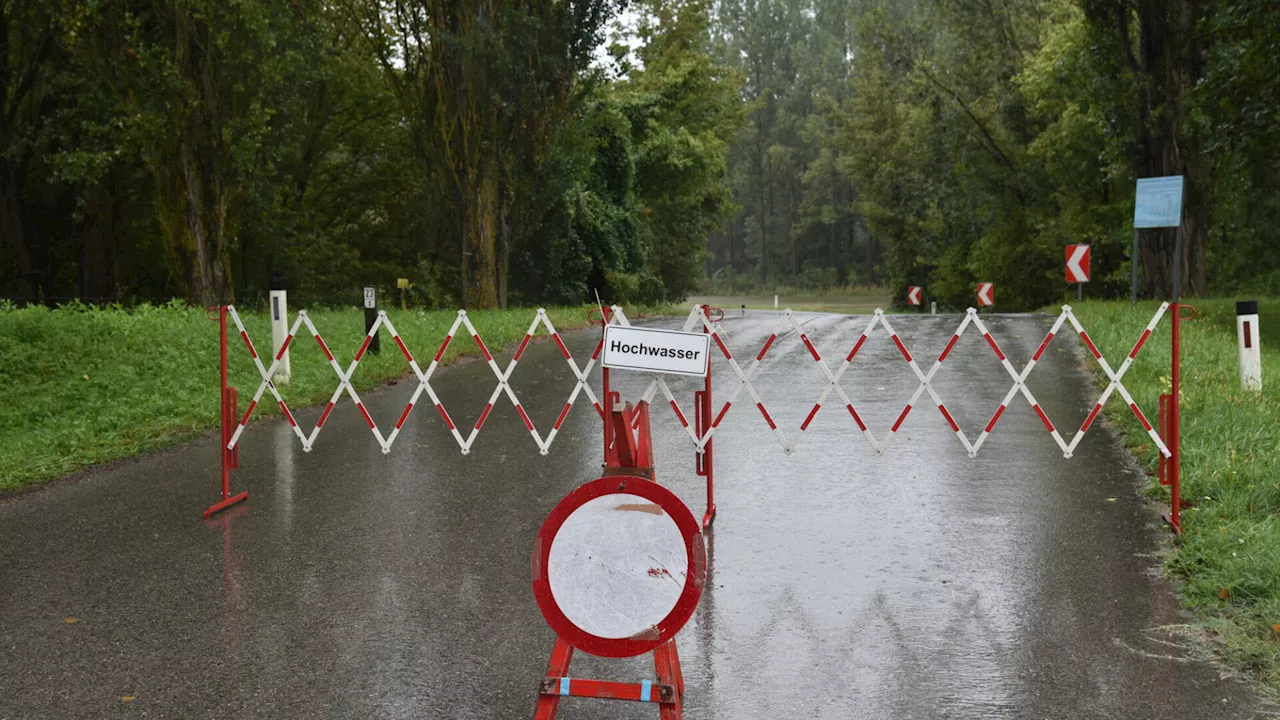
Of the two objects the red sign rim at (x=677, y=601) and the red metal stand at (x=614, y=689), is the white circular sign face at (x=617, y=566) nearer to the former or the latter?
the red sign rim at (x=677, y=601)

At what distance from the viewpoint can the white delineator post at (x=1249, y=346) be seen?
11547mm

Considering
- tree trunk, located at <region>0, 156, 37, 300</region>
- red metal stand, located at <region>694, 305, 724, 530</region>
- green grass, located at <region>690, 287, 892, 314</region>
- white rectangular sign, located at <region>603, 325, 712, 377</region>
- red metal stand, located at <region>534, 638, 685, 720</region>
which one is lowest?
green grass, located at <region>690, 287, 892, 314</region>

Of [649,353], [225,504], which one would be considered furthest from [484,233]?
[649,353]

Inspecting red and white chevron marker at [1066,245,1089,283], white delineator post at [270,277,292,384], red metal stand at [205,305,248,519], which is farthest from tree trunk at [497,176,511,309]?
red metal stand at [205,305,248,519]

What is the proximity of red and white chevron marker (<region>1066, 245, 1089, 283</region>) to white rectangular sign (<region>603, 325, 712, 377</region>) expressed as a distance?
25.3 m

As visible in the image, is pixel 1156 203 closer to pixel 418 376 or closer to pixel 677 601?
pixel 418 376

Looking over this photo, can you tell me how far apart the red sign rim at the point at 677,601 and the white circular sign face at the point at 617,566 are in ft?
0.06

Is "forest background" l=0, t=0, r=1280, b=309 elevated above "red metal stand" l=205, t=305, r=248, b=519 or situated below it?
above

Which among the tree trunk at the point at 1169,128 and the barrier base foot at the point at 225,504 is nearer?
the barrier base foot at the point at 225,504

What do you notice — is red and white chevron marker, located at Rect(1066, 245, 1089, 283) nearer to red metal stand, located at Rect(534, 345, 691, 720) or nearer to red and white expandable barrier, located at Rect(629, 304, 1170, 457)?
→ red and white expandable barrier, located at Rect(629, 304, 1170, 457)

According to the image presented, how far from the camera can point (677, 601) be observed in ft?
15.1

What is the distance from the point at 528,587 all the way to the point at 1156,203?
21.1 m

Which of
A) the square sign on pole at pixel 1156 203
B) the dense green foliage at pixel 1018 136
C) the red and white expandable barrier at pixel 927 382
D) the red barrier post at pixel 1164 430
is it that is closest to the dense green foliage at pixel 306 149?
the square sign on pole at pixel 1156 203

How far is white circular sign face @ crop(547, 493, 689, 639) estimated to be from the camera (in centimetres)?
461
